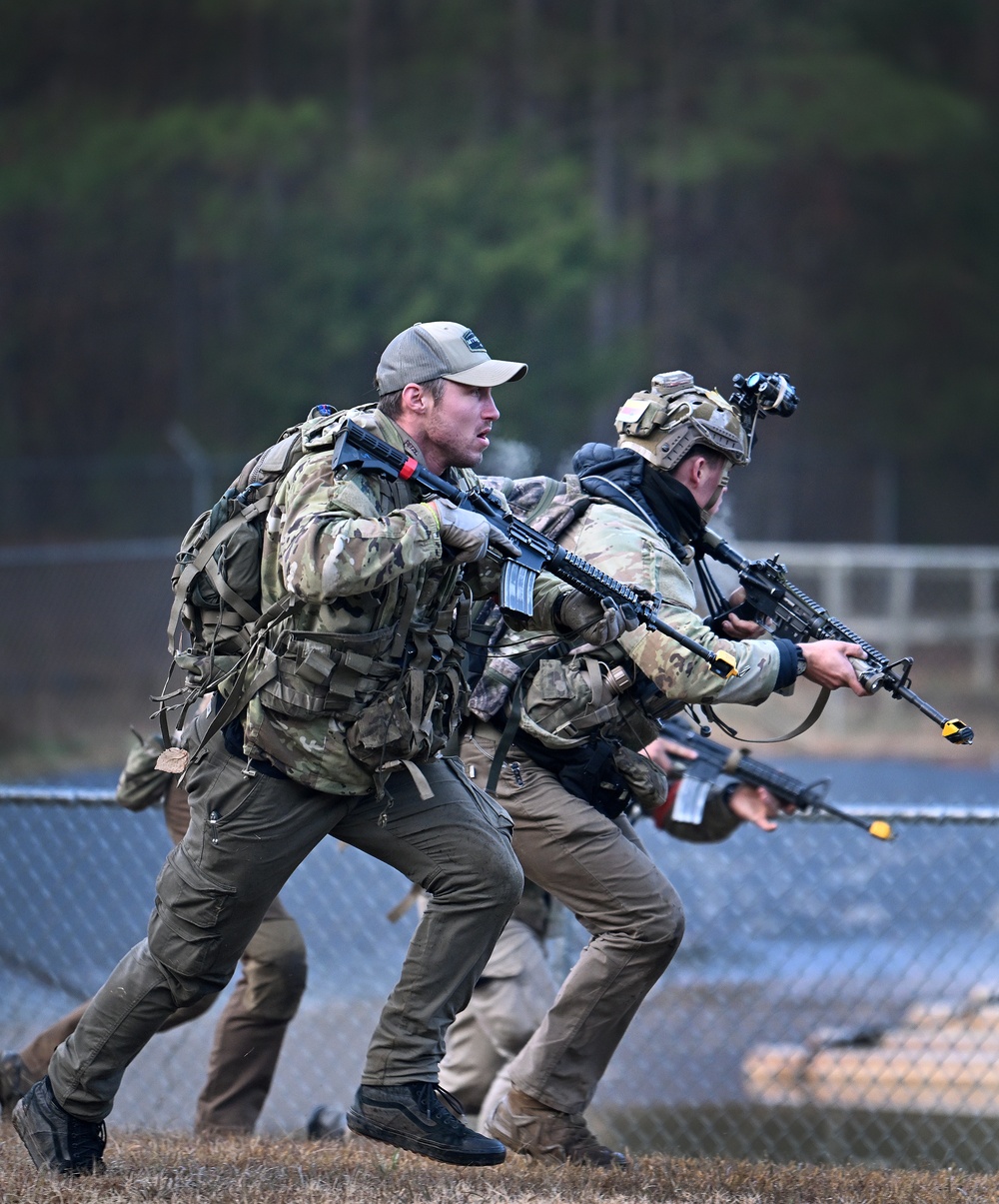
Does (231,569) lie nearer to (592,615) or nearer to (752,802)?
(592,615)

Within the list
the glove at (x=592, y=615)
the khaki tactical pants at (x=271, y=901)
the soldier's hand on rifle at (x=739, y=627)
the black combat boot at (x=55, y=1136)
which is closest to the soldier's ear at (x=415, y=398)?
the glove at (x=592, y=615)

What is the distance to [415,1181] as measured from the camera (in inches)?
158

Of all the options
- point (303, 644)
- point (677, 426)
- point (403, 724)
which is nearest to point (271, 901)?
point (403, 724)

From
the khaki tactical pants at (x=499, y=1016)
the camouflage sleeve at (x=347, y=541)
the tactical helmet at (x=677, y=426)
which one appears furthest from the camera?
the khaki tactical pants at (x=499, y=1016)

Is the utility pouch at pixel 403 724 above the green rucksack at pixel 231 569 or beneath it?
beneath

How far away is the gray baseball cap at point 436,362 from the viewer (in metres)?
3.83

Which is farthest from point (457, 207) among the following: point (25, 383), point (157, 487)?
point (25, 383)

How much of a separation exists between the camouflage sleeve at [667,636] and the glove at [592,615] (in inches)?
6.6

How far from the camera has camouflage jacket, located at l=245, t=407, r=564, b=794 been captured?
11.6 feet

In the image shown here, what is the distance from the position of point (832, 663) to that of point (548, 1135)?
1518 mm

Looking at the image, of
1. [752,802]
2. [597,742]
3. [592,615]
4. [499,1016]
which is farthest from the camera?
[752,802]

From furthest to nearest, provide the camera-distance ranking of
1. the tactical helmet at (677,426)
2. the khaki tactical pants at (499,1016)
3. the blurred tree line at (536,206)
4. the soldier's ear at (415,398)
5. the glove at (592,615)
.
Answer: the blurred tree line at (536,206) → the khaki tactical pants at (499,1016) → the tactical helmet at (677,426) → the glove at (592,615) → the soldier's ear at (415,398)

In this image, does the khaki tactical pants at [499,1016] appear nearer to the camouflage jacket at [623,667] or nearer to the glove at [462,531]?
the camouflage jacket at [623,667]

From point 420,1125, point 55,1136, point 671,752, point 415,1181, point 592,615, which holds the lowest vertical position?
point 415,1181
